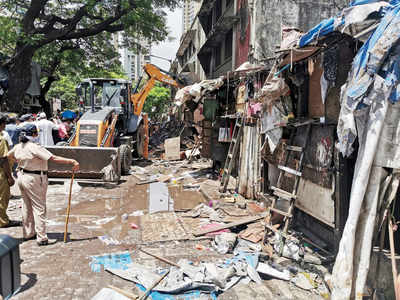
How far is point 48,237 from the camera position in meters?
5.11

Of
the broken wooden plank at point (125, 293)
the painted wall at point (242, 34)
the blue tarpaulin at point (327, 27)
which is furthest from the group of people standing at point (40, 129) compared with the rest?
the painted wall at point (242, 34)

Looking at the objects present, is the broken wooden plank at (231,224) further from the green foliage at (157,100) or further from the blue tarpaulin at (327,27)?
the green foliage at (157,100)

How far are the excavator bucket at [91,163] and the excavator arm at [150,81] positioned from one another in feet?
15.2

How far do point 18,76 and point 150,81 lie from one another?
6.44m

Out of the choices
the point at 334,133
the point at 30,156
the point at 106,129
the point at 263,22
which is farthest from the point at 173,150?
the point at 334,133

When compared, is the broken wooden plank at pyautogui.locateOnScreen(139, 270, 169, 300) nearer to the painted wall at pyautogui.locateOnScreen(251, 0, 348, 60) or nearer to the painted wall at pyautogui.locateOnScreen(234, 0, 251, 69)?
the painted wall at pyautogui.locateOnScreen(251, 0, 348, 60)

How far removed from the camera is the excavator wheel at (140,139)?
514 inches

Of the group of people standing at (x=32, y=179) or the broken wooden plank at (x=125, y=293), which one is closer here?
the broken wooden plank at (x=125, y=293)

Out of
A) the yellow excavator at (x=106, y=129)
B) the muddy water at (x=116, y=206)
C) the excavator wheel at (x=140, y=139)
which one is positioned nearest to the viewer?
the muddy water at (x=116, y=206)

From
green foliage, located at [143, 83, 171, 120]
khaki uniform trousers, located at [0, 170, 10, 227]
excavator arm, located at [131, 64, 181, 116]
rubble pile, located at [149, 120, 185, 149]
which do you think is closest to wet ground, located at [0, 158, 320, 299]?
khaki uniform trousers, located at [0, 170, 10, 227]

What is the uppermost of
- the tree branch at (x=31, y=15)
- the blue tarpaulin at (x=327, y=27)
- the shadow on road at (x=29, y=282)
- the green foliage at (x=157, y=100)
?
the tree branch at (x=31, y=15)

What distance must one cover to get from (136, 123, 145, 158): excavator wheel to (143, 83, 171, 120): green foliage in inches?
1008

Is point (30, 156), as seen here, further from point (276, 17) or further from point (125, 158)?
point (276, 17)

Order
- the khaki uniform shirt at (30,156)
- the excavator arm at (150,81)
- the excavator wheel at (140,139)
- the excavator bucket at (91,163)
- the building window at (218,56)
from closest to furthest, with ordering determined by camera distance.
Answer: the khaki uniform shirt at (30,156), the excavator bucket at (91,163), the excavator arm at (150,81), the excavator wheel at (140,139), the building window at (218,56)
